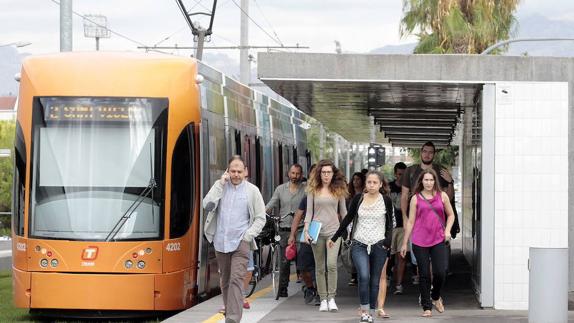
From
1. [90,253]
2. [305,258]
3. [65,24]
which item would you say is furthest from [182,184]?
[65,24]

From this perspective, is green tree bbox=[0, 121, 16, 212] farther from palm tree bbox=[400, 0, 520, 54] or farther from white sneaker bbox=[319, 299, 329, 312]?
white sneaker bbox=[319, 299, 329, 312]

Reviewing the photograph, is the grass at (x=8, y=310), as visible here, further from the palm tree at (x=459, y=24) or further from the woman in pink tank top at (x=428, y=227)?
the palm tree at (x=459, y=24)

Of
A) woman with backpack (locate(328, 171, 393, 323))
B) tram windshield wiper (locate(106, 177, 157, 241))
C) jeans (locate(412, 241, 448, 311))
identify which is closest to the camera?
woman with backpack (locate(328, 171, 393, 323))

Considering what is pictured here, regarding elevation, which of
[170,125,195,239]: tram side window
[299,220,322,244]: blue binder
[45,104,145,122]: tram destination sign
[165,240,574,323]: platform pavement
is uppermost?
[45,104,145,122]: tram destination sign

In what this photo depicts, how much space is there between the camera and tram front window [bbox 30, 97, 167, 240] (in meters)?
14.8

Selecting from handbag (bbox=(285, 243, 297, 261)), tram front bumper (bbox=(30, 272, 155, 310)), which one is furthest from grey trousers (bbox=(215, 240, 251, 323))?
handbag (bbox=(285, 243, 297, 261))

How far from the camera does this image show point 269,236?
53.7 feet

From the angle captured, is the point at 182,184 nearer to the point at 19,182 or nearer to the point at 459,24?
the point at 19,182

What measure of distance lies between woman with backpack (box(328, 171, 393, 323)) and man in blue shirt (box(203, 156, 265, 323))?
137 cm

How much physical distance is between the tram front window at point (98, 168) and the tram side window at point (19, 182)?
15 cm

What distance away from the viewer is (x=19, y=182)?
Result: 596 inches

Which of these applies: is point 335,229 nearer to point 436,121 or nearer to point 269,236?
point 269,236

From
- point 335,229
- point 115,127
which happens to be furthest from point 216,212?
point 115,127

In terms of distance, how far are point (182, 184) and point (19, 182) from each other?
1.86 meters
